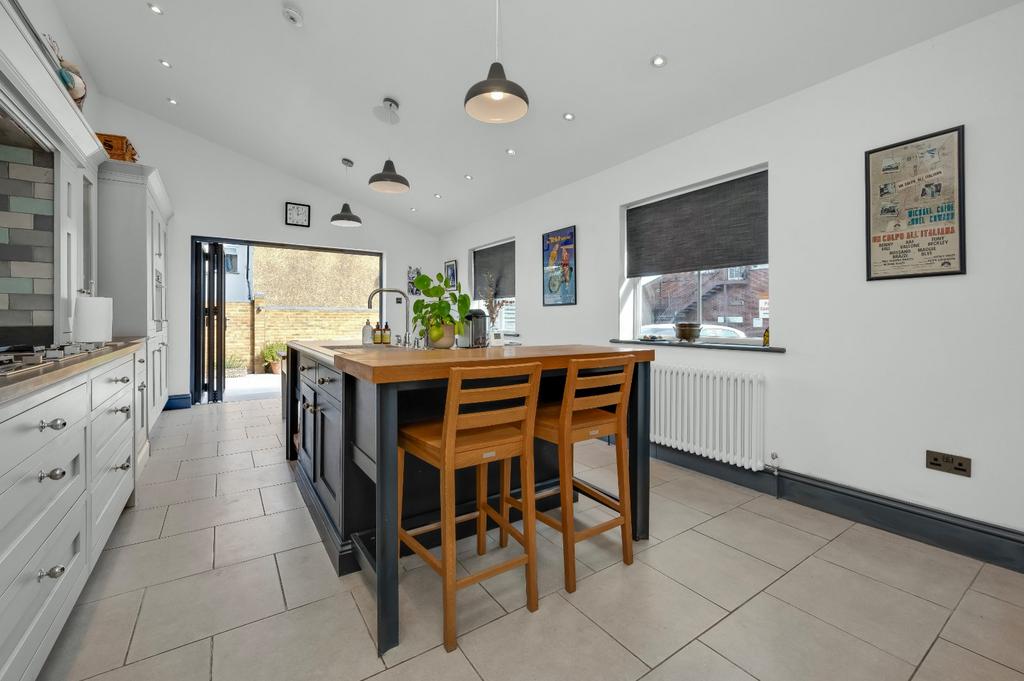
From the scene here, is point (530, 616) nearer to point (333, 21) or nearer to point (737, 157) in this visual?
point (737, 157)

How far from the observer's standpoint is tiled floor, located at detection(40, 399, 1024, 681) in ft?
4.59

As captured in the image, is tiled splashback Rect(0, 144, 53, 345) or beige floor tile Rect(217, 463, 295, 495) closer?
tiled splashback Rect(0, 144, 53, 345)

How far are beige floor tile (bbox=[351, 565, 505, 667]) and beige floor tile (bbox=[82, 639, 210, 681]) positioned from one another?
49 centimetres

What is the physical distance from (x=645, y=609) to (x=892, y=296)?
2.06m

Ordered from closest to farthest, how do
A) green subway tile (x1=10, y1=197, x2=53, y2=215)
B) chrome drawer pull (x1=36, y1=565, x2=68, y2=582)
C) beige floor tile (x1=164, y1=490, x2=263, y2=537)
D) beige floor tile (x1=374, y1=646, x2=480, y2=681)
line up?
chrome drawer pull (x1=36, y1=565, x2=68, y2=582)
beige floor tile (x1=374, y1=646, x2=480, y2=681)
green subway tile (x1=10, y1=197, x2=53, y2=215)
beige floor tile (x1=164, y1=490, x2=263, y2=537)

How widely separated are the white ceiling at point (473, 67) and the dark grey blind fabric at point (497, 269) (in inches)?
27.9

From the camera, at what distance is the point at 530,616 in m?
1.64

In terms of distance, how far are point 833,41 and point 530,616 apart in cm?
312

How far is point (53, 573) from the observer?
1.28 m

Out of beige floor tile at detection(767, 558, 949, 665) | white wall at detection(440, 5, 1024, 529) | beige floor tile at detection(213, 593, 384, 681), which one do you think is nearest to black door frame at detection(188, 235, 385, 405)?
beige floor tile at detection(213, 593, 384, 681)

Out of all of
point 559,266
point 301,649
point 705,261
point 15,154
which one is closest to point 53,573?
point 301,649

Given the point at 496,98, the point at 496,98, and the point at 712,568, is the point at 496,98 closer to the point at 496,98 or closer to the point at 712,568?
the point at 496,98

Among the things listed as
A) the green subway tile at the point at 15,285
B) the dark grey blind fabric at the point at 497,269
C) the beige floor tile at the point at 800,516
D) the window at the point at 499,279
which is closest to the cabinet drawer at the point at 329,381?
the green subway tile at the point at 15,285

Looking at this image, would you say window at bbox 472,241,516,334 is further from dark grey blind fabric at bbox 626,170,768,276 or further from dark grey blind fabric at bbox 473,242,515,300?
dark grey blind fabric at bbox 626,170,768,276
